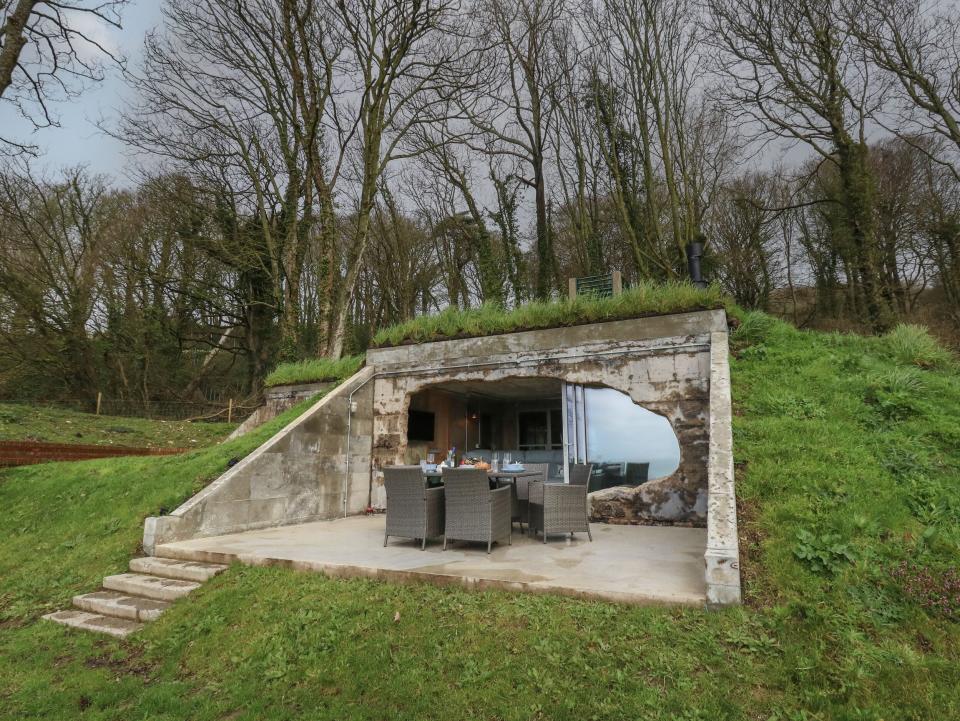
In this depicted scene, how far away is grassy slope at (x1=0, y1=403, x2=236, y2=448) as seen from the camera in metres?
11.4

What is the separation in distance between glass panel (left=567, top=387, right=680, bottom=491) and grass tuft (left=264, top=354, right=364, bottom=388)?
185 inches

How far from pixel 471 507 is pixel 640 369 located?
3.35 meters

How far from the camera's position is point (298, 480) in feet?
25.0

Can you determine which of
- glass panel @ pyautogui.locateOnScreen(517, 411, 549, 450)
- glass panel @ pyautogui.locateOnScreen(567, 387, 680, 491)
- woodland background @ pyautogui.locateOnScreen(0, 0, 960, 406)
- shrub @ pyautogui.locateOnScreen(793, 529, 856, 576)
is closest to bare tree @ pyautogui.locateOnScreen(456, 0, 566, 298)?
woodland background @ pyautogui.locateOnScreen(0, 0, 960, 406)

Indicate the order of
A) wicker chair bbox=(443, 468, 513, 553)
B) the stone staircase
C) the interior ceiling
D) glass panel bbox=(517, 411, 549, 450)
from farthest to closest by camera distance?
glass panel bbox=(517, 411, 549, 450) < the interior ceiling < wicker chair bbox=(443, 468, 513, 553) < the stone staircase

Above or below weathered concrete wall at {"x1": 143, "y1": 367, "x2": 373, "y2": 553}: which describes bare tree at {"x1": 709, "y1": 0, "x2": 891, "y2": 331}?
above

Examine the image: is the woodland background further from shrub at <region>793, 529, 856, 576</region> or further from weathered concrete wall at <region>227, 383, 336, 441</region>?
shrub at <region>793, 529, 856, 576</region>

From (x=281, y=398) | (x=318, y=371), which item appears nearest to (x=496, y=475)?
(x=318, y=371)

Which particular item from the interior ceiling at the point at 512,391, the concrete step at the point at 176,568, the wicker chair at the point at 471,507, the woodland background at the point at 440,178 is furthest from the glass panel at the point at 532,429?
the concrete step at the point at 176,568

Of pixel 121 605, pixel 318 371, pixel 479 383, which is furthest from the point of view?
pixel 318 371

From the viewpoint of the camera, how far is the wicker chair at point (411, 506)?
17.9 feet

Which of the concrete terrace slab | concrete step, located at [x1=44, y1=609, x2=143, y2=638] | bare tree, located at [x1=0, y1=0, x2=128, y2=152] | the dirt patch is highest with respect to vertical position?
bare tree, located at [x1=0, y1=0, x2=128, y2=152]

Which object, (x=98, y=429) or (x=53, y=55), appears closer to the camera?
(x=53, y=55)

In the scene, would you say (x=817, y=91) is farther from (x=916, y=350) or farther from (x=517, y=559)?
(x=517, y=559)
